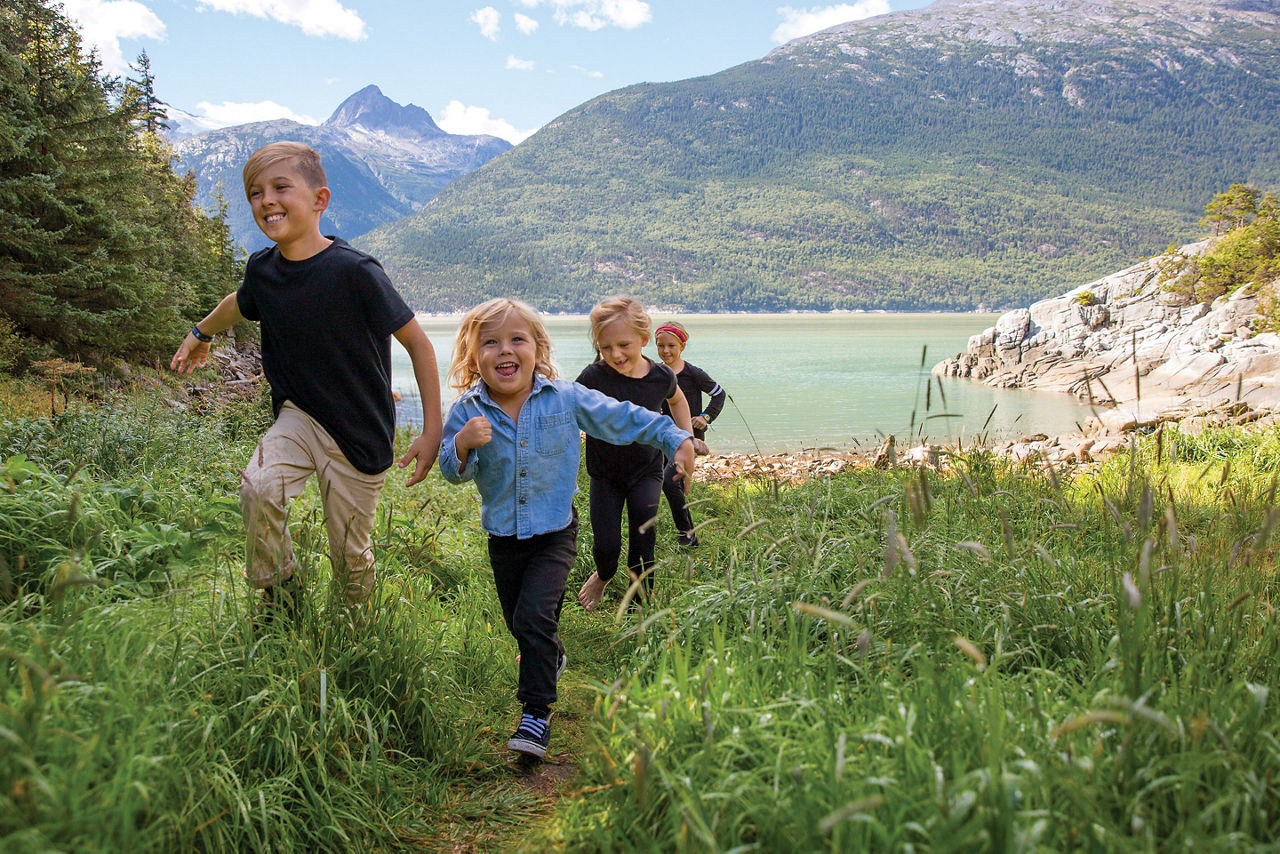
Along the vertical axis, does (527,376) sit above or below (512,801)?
above

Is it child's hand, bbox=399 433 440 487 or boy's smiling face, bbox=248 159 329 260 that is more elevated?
boy's smiling face, bbox=248 159 329 260

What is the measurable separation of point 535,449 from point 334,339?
3.01 ft

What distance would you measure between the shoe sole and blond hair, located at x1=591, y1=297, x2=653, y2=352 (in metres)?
2.45

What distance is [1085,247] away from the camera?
590 feet

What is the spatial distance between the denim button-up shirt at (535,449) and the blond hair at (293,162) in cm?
115

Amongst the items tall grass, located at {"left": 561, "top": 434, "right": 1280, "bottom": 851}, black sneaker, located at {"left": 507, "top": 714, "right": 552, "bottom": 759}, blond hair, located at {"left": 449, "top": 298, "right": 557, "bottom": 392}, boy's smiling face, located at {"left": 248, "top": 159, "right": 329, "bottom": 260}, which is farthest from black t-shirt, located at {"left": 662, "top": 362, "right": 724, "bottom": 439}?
black sneaker, located at {"left": 507, "top": 714, "right": 552, "bottom": 759}

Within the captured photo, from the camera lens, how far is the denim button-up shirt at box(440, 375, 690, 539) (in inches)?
124

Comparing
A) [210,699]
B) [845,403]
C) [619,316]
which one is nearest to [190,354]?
[210,699]

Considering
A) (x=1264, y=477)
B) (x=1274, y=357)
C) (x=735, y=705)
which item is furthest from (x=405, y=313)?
(x=1274, y=357)

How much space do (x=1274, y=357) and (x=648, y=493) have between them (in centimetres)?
1987

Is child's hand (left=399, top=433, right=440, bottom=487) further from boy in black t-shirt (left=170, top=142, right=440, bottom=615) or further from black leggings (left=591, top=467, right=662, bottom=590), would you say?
black leggings (left=591, top=467, right=662, bottom=590)

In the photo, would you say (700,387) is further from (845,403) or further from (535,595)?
(845,403)

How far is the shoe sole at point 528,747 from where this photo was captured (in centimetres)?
279

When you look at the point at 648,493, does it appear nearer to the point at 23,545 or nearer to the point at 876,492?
the point at 876,492
